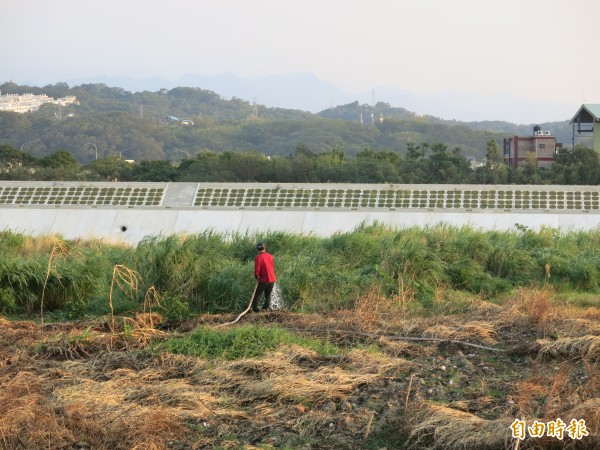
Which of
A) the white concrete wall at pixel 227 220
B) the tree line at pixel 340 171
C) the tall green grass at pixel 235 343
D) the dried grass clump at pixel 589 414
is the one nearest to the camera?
the dried grass clump at pixel 589 414

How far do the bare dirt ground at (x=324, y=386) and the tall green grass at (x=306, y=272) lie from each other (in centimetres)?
193

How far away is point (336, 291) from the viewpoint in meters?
13.4

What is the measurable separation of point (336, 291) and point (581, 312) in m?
3.61

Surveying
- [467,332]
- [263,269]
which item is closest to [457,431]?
[467,332]

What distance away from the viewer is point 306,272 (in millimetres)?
13578

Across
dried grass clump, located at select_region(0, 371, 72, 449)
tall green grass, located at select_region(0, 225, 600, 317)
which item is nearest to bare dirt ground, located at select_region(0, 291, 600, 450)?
dried grass clump, located at select_region(0, 371, 72, 449)

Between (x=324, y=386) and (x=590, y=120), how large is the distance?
47.2m

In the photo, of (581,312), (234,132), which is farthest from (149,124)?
(581,312)

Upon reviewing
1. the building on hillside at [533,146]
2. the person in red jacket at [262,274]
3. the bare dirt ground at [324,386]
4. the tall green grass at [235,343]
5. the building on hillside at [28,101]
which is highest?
the building on hillside at [28,101]

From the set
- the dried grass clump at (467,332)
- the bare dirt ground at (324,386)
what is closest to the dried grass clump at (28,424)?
the bare dirt ground at (324,386)

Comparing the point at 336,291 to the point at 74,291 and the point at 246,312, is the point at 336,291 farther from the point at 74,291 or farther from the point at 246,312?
the point at 74,291

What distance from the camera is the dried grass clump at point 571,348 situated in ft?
29.7

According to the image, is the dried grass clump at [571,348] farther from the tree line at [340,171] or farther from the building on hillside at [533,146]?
the building on hillside at [533,146]

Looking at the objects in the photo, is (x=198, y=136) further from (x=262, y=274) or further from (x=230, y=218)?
(x=262, y=274)
